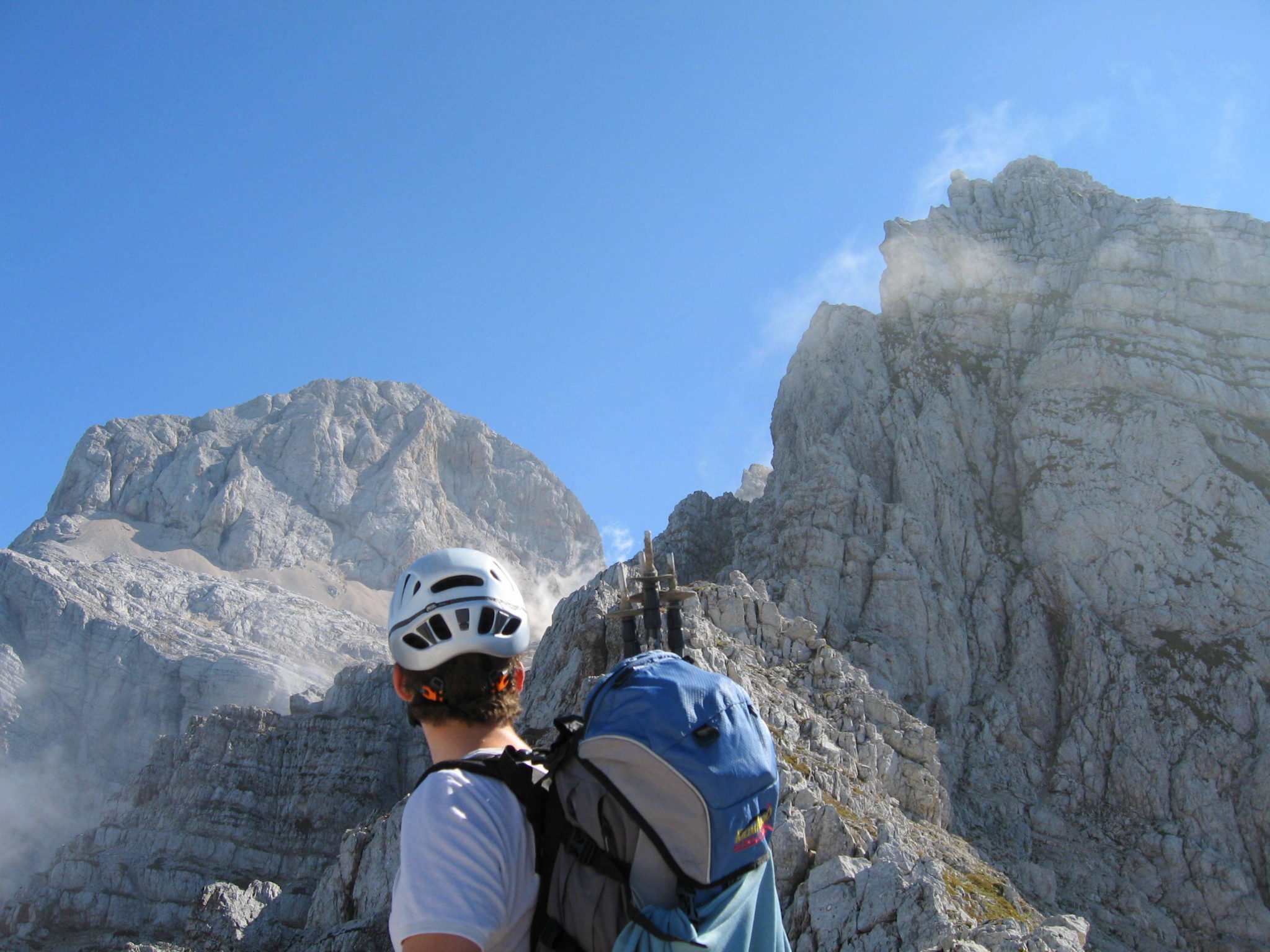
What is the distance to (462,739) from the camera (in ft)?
12.7

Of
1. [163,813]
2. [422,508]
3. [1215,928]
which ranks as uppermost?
[422,508]

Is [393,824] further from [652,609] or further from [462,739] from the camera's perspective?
[462,739]

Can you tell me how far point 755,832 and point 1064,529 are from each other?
6439 cm

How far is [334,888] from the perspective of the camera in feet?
112

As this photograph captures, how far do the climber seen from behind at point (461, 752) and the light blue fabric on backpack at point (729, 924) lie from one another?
39 cm

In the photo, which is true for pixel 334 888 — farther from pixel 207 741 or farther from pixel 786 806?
pixel 207 741

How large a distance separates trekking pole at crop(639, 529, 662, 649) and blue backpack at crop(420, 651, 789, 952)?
2058 cm

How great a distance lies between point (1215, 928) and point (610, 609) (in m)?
31.0

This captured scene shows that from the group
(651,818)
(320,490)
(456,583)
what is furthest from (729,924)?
(320,490)

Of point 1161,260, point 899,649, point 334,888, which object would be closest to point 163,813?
point 334,888

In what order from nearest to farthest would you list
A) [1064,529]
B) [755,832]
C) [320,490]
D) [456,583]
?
[755,832]
[456,583]
[1064,529]
[320,490]

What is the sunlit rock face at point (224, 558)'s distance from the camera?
9156cm

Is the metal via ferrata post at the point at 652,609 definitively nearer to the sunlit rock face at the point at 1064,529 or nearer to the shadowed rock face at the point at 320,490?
the sunlit rock face at the point at 1064,529

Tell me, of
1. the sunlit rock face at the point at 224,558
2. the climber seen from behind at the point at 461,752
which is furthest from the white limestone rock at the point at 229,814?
the climber seen from behind at the point at 461,752
